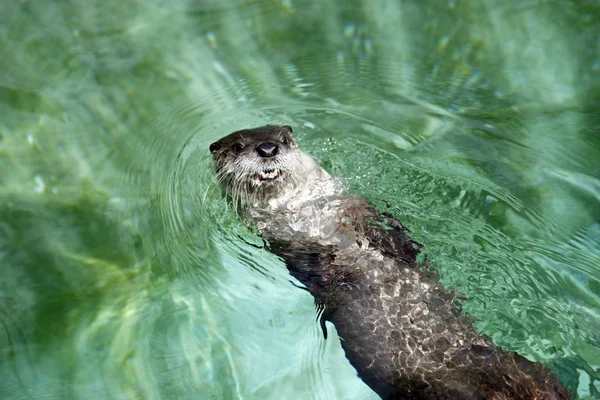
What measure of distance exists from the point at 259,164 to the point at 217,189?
1.90 ft

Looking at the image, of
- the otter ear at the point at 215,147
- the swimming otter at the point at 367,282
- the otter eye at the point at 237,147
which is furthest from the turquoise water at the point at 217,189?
the otter eye at the point at 237,147

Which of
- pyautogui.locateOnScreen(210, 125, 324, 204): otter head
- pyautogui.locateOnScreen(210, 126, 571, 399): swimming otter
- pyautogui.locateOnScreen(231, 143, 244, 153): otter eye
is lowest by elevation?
pyautogui.locateOnScreen(210, 126, 571, 399): swimming otter

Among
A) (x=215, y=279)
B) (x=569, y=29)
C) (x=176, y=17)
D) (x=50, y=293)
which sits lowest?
(x=215, y=279)

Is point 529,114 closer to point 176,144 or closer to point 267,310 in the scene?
point 267,310

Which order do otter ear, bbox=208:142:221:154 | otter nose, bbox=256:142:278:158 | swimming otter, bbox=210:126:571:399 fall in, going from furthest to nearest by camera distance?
otter ear, bbox=208:142:221:154 → otter nose, bbox=256:142:278:158 → swimming otter, bbox=210:126:571:399

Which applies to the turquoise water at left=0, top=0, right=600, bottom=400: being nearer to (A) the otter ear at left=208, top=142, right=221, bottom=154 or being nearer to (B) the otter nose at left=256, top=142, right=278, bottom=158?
(A) the otter ear at left=208, top=142, right=221, bottom=154

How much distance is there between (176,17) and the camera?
11.9ft

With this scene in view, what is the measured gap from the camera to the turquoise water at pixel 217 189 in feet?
9.91

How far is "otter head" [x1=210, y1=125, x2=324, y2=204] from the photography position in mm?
3059

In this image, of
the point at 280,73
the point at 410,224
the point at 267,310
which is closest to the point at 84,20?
the point at 280,73

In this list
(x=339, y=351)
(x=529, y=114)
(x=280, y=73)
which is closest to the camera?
(x=339, y=351)

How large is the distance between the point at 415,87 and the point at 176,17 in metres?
1.69

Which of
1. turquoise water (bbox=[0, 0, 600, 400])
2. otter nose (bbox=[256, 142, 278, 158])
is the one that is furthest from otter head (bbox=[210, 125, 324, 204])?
turquoise water (bbox=[0, 0, 600, 400])

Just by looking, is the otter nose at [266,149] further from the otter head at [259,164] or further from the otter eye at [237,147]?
the otter eye at [237,147]
